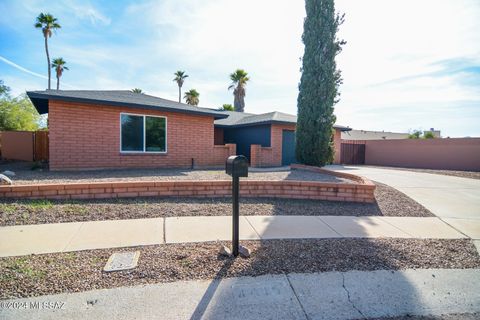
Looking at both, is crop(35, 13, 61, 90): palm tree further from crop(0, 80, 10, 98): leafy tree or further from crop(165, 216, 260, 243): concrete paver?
crop(165, 216, 260, 243): concrete paver

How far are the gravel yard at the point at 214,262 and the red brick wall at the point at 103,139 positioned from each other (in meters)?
7.52

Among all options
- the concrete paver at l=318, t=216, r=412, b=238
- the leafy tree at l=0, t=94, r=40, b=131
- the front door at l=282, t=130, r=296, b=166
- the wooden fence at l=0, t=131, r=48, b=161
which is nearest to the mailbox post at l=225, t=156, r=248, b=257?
the concrete paver at l=318, t=216, r=412, b=238

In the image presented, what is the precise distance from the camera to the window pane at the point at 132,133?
1048 centimetres

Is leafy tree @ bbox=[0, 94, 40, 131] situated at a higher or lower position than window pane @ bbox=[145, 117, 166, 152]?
higher

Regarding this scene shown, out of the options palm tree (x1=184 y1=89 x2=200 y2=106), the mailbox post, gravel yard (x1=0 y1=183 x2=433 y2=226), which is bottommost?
gravel yard (x1=0 y1=183 x2=433 y2=226)

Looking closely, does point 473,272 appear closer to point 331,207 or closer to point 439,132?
point 331,207

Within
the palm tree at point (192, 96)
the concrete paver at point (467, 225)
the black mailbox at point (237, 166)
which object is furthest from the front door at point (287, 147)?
the palm tree at point (192, 96)

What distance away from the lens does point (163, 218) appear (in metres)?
4.76

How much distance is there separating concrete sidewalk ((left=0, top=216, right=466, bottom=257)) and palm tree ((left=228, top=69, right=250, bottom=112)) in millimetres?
27111

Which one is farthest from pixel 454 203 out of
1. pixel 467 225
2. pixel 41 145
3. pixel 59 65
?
pixel 59 65

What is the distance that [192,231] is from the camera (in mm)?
4145

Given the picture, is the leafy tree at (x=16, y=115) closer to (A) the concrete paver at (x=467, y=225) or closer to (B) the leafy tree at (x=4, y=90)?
(B) the leafy tree at (x=4, y=90)

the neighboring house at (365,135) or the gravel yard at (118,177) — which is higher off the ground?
the neighboring house at (365,135)

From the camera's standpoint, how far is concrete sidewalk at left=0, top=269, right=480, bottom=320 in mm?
2246
